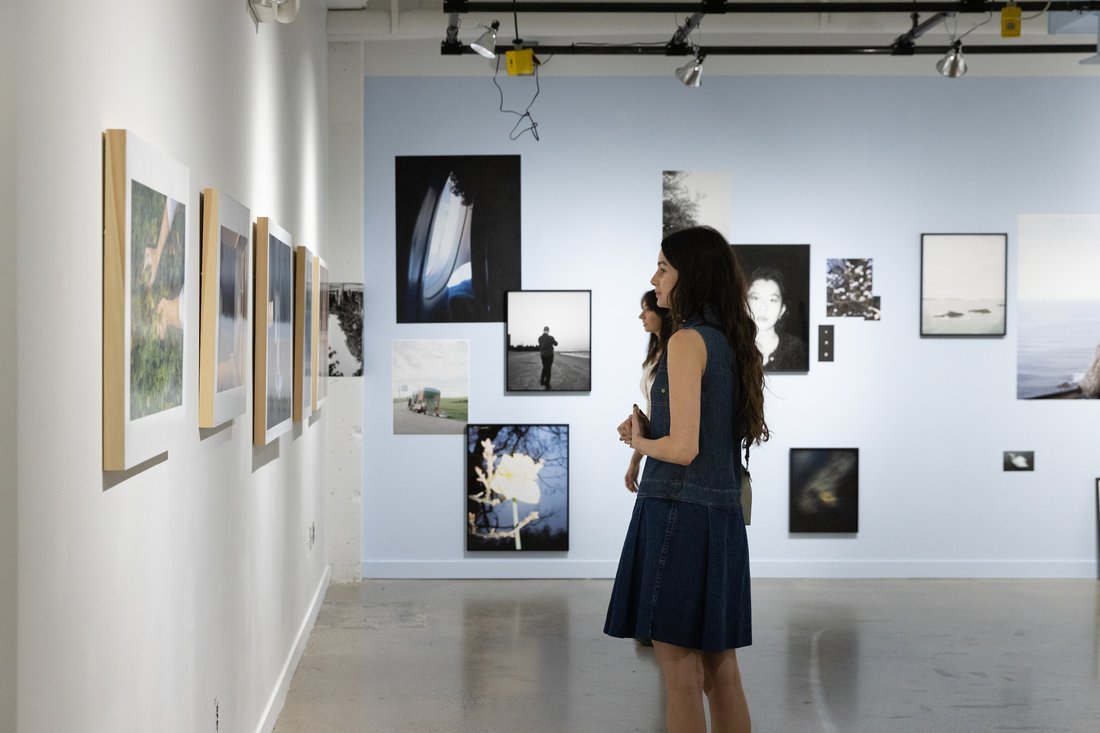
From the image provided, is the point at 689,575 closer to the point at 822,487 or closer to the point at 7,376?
the point at 7,376

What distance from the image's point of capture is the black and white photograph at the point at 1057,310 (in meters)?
7.23

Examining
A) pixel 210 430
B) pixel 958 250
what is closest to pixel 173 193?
pixel 210 430

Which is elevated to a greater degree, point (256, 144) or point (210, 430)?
point (256, 144)

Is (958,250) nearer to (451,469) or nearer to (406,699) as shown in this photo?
(451,469)

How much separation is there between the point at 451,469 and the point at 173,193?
483cm

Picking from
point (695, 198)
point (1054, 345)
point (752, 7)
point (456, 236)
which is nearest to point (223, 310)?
point (456, 236)

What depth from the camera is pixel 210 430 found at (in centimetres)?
305

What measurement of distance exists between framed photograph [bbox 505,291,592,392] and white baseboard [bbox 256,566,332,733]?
186cm

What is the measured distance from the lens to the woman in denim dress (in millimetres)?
2926

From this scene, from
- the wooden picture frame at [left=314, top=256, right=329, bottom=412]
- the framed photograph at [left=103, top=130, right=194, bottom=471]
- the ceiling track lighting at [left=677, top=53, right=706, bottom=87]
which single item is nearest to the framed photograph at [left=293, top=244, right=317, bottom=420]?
the wooden picture frame at [left=314, top=256, right=329, bottom=412]

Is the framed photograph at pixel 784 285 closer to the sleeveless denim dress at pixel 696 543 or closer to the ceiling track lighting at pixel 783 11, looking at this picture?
the ceiling track lighting at pixel 783 11

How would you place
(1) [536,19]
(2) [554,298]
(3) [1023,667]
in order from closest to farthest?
1. (3) [1023,667]
2. (1) [536,19]
3. (2) [554,298]

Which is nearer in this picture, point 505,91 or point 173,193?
point 173,193

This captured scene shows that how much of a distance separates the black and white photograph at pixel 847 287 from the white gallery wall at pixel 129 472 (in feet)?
13.7
